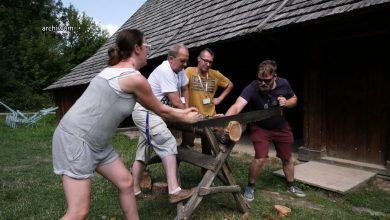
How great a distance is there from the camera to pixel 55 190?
5074 millimetres

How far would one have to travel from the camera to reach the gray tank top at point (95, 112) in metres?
2.54

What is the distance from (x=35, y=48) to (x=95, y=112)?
3273cm

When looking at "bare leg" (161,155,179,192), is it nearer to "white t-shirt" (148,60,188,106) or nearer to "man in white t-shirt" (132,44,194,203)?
"man in white t-shirt" (132,44,194,203)

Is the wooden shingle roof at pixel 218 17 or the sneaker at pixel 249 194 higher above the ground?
the wooden shingle roof at pixel 218 17

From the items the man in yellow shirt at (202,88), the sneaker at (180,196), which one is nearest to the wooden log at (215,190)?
the sneaker at (180,196)

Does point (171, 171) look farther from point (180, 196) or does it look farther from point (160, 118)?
point (160, 118)

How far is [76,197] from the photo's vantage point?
2.52m

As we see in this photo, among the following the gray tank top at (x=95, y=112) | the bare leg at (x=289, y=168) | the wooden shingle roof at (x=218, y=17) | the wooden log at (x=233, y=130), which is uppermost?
the wooden shingle roof at (x=218, y=17)

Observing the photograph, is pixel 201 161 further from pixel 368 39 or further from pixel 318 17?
pixel 368 39

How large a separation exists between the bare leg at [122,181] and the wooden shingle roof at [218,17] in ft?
13.2

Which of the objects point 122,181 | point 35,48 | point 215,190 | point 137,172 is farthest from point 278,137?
point 35,48

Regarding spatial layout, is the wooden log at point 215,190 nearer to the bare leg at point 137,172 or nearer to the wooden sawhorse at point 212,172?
the wooden sawhorse at point 212,172

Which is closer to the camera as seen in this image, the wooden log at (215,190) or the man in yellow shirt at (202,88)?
the wooden log at (215,190)

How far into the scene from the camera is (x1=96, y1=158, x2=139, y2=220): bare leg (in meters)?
2.89
